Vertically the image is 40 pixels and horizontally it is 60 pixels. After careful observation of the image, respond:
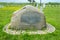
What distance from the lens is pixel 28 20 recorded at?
18.7ft

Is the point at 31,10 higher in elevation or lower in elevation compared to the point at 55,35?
higher

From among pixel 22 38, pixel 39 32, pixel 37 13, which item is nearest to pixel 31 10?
pixel 37 13

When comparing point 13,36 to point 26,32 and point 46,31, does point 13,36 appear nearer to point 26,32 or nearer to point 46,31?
point 26,32

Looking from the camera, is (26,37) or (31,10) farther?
(31,10)

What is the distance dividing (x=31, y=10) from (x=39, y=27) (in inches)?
20.6

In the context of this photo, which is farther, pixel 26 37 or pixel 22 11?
pixel 22 11

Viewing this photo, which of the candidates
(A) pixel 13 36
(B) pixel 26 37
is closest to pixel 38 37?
(B) pixel 26 37

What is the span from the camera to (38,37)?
5164mm

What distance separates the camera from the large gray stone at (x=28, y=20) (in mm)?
5684

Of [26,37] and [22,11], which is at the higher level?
[22,11]

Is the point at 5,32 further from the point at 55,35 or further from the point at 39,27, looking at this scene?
the point at 55,35

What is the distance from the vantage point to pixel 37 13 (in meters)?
5.82

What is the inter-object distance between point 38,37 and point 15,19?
38.1 inches

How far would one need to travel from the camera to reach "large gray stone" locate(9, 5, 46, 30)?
5684 millimetres
